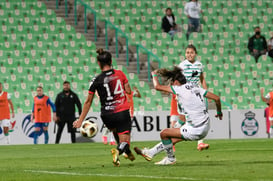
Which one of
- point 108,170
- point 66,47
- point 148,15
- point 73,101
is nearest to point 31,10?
point 66,47

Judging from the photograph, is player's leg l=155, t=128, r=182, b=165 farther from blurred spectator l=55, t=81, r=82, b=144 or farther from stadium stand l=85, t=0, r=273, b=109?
stadium stand l=85, t=0, r=273, b=109

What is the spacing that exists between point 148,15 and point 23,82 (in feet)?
22.2

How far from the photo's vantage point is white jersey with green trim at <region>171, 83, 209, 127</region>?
39.9 ft

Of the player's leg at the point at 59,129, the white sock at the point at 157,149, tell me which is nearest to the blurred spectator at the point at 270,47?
the player's leg at the point at 59,129

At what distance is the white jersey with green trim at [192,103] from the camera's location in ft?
39.9

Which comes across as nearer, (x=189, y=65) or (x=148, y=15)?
(x=189, y=65)

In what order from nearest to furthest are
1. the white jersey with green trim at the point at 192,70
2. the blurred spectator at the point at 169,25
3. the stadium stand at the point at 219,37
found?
the white jersey with green trim at the point at 192,70
the stadium stand at the point at 219,37
the blurred spectator at the point at 169,25

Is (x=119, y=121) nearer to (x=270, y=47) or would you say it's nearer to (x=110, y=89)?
(x=110, y=89)

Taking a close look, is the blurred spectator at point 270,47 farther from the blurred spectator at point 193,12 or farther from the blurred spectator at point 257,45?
the blurred spectator at point 193,12

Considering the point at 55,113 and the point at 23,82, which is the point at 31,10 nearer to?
the point at 23,82

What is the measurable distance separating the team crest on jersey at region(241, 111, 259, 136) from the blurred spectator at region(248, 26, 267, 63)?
4.75m

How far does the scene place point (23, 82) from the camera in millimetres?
29172

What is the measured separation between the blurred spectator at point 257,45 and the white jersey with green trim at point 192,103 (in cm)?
1954

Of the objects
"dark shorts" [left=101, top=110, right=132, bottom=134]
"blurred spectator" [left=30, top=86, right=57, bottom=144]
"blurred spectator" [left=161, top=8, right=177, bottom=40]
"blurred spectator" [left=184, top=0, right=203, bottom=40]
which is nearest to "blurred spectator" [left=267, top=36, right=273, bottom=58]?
"blurred spectator" [left=184, top=0, right=203, bottom=40]
